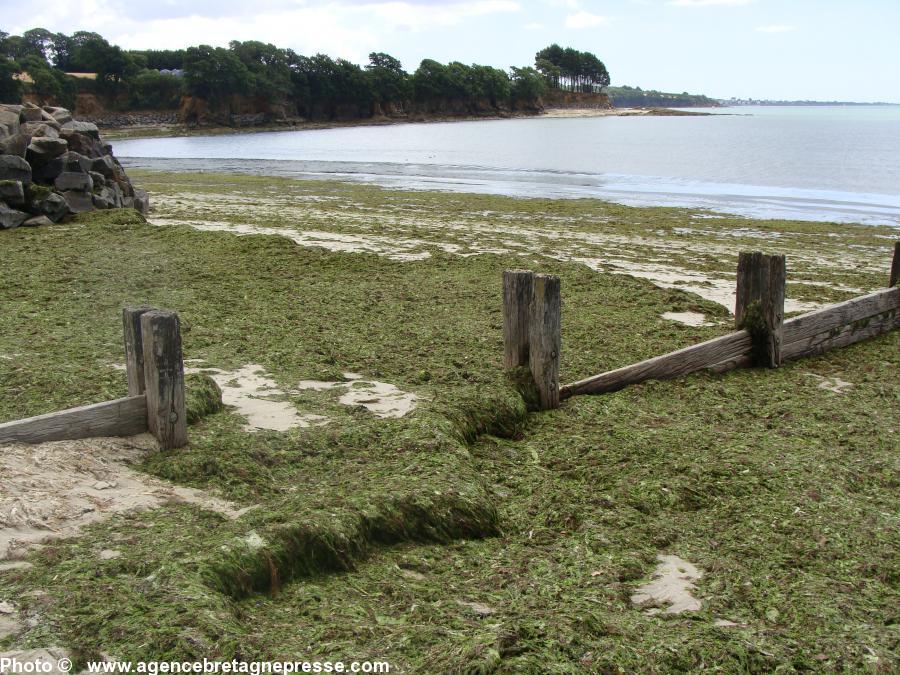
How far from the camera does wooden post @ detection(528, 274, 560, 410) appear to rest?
19.6 ft

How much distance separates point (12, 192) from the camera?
48.1 ft

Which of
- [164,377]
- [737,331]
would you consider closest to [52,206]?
[164,377]

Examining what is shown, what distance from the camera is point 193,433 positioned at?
505 cm

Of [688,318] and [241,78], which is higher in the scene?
[241,78]

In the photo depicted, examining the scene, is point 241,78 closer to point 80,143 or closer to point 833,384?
point 80,143

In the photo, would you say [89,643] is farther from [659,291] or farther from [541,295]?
[659,291]

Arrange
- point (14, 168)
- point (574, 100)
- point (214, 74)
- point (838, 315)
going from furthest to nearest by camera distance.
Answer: point (574, 100) → point (214, 74) → point (14, 168) → point (838, 315)

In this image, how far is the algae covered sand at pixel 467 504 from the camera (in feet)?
10.4

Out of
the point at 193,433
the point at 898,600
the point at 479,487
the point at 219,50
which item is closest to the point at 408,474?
the point at 479,487

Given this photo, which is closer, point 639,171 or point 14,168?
point 14,168

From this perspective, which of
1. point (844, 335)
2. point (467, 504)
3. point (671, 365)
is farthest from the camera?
point (844, 335)

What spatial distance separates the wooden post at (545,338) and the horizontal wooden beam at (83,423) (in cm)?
274

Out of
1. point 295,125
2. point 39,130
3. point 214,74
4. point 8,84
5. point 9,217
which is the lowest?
point 9,217

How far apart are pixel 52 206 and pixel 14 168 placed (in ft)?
2.93
